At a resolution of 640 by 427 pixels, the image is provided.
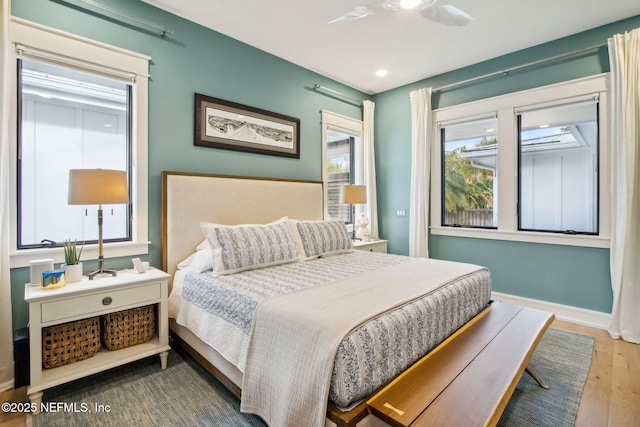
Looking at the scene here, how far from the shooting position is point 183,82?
9.57 ft

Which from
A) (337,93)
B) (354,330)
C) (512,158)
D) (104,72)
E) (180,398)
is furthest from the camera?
(337,93)

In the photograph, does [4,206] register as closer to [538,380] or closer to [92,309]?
[92,309]

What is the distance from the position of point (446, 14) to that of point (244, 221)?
2.45 m

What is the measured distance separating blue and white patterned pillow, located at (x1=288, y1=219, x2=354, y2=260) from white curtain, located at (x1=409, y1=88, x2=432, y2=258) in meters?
1.34

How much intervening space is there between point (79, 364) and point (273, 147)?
2593mm

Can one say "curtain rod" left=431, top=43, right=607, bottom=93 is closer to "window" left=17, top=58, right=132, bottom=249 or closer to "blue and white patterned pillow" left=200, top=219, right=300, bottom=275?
"blue and white patterned pillow" left=200, top=219, right=300, bottom=275

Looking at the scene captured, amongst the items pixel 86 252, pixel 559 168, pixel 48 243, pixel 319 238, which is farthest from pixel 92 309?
pixel 559 168

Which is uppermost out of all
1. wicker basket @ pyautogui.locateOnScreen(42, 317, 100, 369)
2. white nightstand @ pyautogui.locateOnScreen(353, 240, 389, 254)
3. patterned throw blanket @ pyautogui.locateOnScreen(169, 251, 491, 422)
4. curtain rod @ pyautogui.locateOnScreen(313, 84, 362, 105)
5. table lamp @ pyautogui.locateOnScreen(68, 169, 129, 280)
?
curtain rod @ pyautogui.locateOnScreen(313, 84, 362, 105)

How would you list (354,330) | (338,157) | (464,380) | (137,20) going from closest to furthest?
(354,330) → (464,380) → (137,20) → (338,157)

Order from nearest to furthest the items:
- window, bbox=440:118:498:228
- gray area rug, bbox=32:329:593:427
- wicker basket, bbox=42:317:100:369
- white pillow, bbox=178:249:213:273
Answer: gray area rug, bbox=32:329:593:427 < wicker basket, bbox=42:317:100:369 < white pillow, bbox=178:249:213:273 < window, bbox=440:118:498:228

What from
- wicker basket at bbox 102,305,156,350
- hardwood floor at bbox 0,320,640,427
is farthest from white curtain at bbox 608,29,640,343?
wicker basket at bbox 102,305,156,350

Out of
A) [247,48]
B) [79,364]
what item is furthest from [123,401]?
[247,48]

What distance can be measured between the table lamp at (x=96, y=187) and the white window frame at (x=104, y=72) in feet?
1.29

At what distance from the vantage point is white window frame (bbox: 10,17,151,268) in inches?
83.5
